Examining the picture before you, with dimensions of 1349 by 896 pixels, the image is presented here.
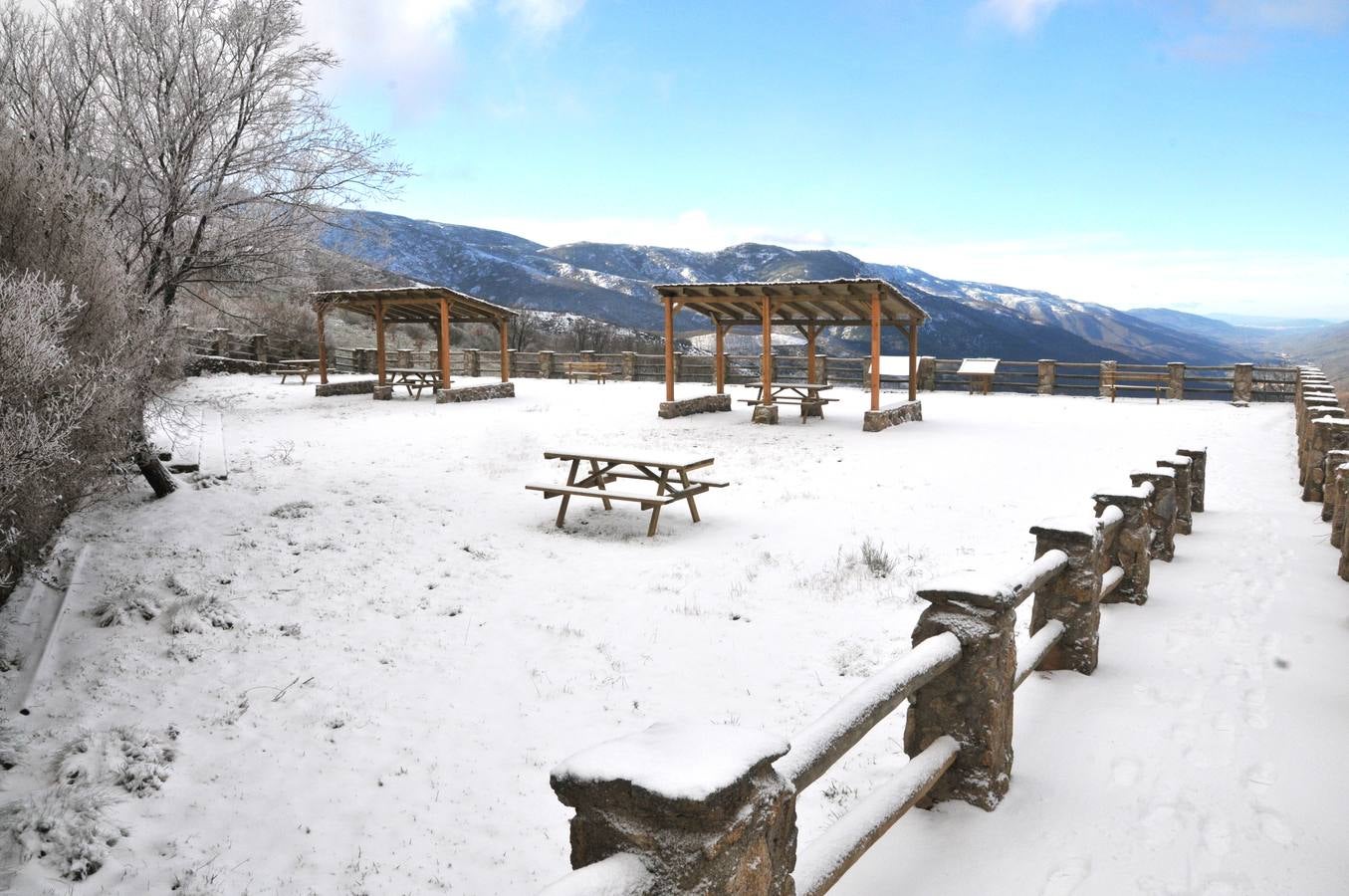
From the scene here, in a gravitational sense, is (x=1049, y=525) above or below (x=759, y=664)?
above

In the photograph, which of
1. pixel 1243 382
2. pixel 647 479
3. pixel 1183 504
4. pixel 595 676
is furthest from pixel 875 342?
pixel 595 676

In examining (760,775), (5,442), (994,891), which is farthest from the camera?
(5,442)

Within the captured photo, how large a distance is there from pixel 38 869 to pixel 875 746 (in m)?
4.13

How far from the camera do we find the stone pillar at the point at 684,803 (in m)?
1.66

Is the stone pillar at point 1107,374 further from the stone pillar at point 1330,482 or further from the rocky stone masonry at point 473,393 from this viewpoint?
the rocky stone masonry at point 473,393

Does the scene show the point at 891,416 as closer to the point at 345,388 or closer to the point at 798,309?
the point at 798,309

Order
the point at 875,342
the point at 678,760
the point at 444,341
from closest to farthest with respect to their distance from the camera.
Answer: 1. the point at 678,760
2. the point at 875,342
3. the point at 444,341

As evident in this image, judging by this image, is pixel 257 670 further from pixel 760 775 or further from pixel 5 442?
pixel 760 775

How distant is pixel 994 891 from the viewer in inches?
110

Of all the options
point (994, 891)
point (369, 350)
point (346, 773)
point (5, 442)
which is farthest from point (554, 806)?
point (369, 350)

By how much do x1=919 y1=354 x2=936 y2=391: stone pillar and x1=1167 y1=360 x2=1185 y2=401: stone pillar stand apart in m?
6.27

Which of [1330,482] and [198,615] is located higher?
[1330,482]

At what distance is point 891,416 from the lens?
54.8 ft

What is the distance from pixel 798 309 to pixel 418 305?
9998 mm
